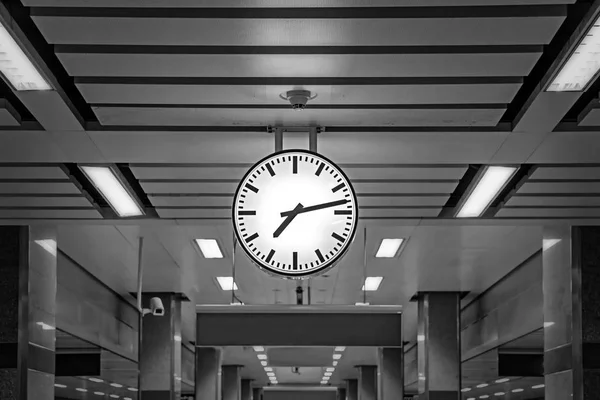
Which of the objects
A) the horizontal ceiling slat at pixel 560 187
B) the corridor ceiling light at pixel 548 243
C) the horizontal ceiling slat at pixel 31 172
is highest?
the horizontal ceiling slat at pixel 31 172

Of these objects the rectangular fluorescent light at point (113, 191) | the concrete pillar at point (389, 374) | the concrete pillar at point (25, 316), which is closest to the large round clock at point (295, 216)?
the rectangular fluorescent light at point (113, 191)

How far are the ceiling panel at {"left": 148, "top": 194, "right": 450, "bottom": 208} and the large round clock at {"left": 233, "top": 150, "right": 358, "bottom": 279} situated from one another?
2.62 meters

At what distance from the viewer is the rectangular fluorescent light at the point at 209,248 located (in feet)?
33.7

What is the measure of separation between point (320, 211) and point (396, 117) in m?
1.10

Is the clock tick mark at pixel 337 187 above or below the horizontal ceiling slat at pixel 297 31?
below

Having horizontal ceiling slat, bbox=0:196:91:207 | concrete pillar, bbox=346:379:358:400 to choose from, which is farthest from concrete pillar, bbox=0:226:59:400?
concrete pillar, bbox=346:379:358:400

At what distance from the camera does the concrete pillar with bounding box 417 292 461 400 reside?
1363 cm

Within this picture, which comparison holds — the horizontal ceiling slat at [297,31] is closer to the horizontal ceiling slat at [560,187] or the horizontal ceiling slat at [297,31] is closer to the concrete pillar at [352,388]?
the horizontal ceiling slat at [560,187]

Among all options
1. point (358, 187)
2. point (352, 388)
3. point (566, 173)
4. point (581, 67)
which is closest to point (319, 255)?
point (581, 67)

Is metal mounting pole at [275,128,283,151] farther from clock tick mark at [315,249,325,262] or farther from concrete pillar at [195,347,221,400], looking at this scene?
concrete pillar at [195,347,221,400]

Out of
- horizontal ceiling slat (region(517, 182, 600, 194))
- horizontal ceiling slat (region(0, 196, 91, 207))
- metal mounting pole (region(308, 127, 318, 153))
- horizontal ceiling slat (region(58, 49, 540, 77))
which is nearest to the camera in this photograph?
horizontal ceiling slat (region(58, 49, 540, 77))

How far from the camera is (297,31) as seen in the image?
4.55 m

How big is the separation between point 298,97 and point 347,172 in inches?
64.8

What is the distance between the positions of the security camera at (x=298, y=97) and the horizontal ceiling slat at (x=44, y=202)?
274cm
